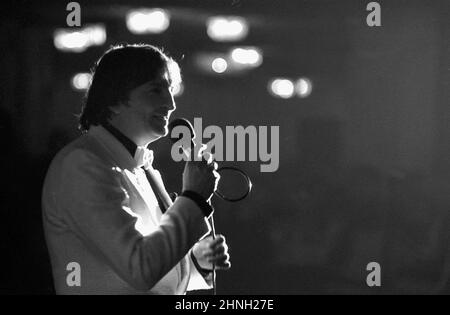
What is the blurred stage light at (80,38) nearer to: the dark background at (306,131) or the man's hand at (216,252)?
the dark background at (306,131)

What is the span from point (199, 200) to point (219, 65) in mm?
1914

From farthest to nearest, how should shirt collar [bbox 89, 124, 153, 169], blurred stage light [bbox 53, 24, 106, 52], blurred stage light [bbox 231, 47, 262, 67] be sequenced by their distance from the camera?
blurred stage light [bbox 231, 47, 262, 67]
blurred stage light [bbox 53, 24, 106, 52]
shirt collar [bbox 89, 124, 153, 169]

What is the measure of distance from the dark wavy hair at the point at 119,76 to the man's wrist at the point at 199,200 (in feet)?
0.90

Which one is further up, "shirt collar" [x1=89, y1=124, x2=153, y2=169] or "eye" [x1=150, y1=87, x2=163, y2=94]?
"eye" [x1=150, y1=87, x2=163, y2=94]

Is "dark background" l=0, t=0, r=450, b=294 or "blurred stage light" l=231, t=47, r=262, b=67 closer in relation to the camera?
"dark background" l=0, t=0, r=450, b=294

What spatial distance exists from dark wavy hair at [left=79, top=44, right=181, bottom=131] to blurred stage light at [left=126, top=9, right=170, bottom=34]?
131 cm

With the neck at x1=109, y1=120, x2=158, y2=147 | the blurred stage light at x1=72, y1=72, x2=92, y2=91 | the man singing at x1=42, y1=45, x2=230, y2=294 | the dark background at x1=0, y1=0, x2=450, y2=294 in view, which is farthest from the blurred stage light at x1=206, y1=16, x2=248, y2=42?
the neck at x1=109, y1=120, x2=158, y2=147

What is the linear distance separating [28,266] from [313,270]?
138cm

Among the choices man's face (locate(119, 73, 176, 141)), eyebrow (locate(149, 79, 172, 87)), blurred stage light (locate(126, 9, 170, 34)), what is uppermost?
blurred stage light (locate(126, 9, 170, 34))

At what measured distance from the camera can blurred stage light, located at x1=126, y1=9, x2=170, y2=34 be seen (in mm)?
2762

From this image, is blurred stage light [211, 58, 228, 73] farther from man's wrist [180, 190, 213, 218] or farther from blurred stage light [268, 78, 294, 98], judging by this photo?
man's wrist [180, 190, 213, 218]

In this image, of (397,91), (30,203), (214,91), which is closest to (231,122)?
(214,91)

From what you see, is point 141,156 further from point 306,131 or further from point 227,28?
point 306,131

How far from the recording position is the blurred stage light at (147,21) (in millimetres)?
2762
